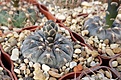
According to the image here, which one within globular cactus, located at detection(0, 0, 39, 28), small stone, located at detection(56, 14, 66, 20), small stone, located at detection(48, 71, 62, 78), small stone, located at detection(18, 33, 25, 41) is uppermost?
globular cactus, located at detection(0, 0, 39, 28)

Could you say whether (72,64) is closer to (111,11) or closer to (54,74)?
(54,74)

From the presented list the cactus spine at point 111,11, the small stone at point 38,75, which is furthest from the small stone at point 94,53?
the small stone at point 38,75

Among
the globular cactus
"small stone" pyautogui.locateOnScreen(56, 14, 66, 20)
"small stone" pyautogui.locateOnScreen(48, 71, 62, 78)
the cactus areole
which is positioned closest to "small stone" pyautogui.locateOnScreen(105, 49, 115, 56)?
the cactus areole

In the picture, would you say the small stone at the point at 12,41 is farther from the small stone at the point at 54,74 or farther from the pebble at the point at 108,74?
the pebble at the point at 108,74

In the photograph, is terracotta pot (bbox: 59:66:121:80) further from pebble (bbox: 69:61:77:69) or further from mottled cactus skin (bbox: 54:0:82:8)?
mottled cactus skin (bbox: 54:0:82:8)

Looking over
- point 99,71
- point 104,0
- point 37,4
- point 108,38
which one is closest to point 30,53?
point 99,71

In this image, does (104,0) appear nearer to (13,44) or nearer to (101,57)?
(101,57)
